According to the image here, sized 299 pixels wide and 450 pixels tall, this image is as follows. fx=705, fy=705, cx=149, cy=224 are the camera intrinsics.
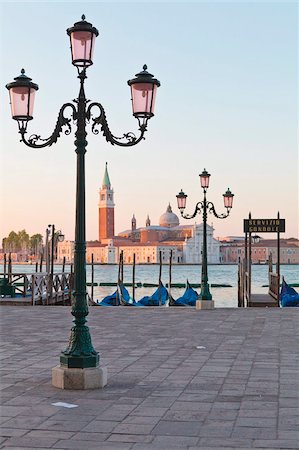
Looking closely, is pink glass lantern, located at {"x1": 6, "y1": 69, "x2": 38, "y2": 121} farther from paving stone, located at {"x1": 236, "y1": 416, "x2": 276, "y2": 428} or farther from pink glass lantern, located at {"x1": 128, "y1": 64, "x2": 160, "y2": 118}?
paving stone, located at {"x1": 236, "y1": 416, "x2": 276, "y2": 428}

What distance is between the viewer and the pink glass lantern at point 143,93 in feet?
22.8

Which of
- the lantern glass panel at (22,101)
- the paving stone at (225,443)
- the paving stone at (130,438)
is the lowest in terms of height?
the paving stone at (225,443)

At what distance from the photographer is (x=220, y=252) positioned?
148 meters

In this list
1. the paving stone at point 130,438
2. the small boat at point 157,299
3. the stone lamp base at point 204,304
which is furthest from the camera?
the small boat at point 157,299

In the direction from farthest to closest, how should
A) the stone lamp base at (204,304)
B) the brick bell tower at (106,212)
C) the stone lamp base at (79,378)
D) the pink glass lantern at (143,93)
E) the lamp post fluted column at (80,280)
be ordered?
the brick bell tower at (106,212) < the stone lamp base at (204,304) < the pink glass lantern at (143,93) < the lamp post fluted column at (80,280) < the stone lamp base at (79,378)

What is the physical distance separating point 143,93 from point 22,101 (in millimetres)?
1244

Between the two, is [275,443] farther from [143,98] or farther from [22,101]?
[22,101]

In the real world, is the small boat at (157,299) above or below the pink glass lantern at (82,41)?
below

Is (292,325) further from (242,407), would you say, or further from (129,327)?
(242,407)

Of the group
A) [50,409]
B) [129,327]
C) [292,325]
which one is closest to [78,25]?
[50,409]

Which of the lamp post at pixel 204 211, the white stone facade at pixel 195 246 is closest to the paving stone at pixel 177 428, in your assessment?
the lamp post at pixel 204 211

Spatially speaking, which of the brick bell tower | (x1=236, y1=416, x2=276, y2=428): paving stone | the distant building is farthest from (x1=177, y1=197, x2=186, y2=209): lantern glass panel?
the brick bell tower

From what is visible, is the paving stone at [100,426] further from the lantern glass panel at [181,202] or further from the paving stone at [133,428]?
the lantern glass panel at [181,202]

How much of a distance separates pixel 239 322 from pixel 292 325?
1.08m
